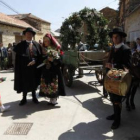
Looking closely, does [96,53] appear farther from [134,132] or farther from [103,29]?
[134,132]

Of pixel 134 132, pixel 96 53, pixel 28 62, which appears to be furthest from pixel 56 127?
pixel 96 53

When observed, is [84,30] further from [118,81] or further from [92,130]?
[92,130]

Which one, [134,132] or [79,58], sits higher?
[79,58]

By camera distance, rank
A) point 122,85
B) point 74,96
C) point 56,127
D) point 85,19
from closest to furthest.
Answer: point 122,85 → point 56,127 → point 74,96 → point 85,19

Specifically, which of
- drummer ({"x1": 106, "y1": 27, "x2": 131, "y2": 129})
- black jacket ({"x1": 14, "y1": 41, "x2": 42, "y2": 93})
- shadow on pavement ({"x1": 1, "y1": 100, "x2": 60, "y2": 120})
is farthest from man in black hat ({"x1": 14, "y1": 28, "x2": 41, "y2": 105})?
drummer ({"x1": 106, "y1": 27, "x2": 131, "y2": 129})

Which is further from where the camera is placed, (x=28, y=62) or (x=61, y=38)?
(x=61, y=38)

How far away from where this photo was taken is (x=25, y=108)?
5.20 m

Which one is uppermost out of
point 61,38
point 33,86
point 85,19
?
point 85,19

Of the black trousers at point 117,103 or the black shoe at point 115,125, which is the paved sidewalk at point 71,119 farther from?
the black trousers at point 117,103

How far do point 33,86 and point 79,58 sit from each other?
2.30 metres

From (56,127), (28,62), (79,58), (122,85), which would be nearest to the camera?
(122,85)

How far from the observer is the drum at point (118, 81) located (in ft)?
11.6

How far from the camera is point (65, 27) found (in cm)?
909

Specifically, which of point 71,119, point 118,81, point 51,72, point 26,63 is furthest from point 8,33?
point 118,81
